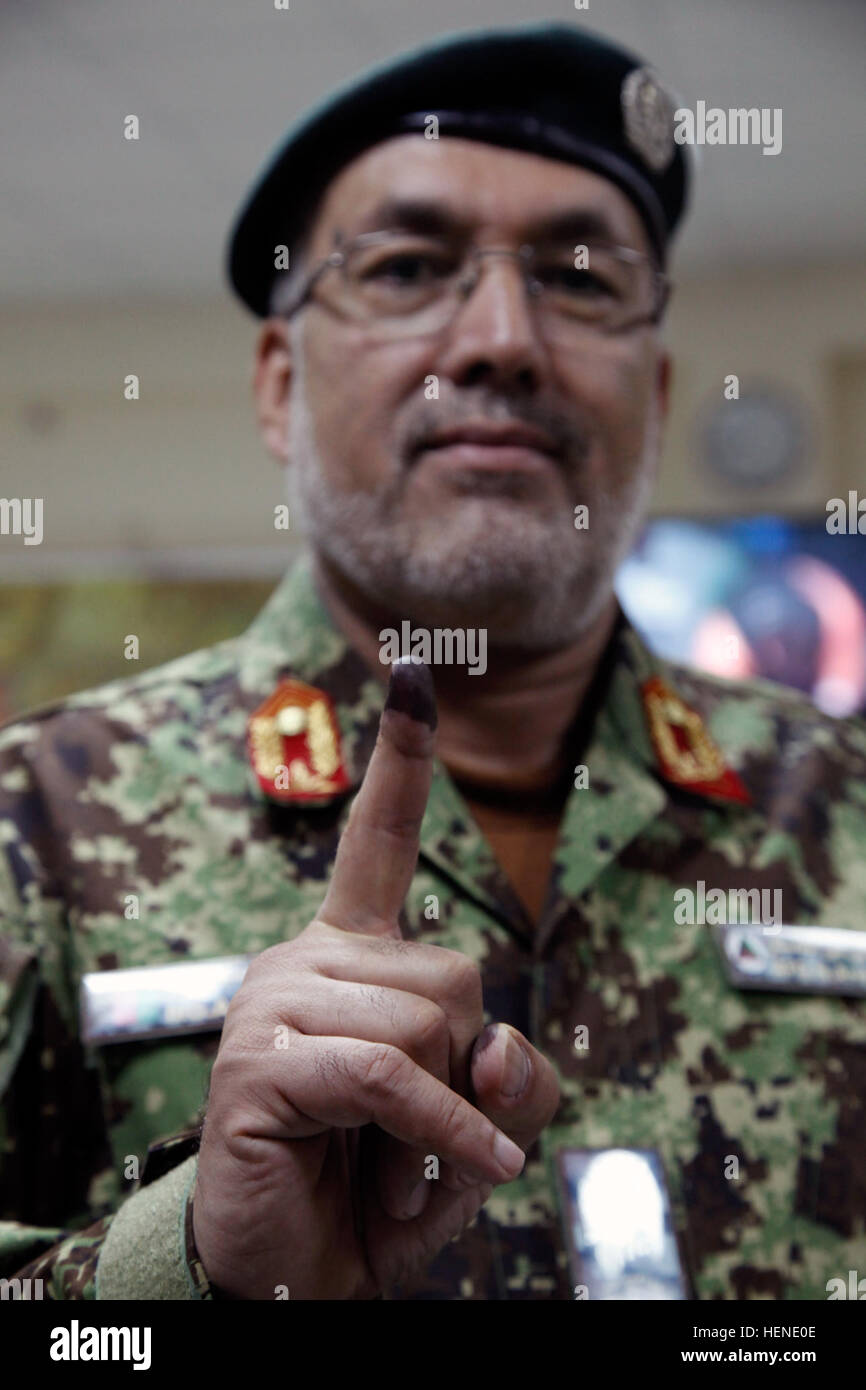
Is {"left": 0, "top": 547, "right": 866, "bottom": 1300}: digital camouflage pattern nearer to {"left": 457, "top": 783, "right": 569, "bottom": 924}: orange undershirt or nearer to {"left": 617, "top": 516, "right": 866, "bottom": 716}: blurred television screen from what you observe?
{"left": 457, "top": 783, "right": 569, "bottom": 924}: orange undershirt

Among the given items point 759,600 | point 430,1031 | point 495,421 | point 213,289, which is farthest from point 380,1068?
point 213,289

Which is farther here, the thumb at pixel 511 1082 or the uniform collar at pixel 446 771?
the uniform collar at pixel 446 771

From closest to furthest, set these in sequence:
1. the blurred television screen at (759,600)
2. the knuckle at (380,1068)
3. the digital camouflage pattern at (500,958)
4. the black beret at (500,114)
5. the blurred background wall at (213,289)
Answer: the knuckle at (380,1068) < the digital camouflage pattern at (500,958) < the black beret at (500,114) < the blurred background wall at (213,289) < the blurred television screen at (759,600)

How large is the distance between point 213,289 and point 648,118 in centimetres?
268

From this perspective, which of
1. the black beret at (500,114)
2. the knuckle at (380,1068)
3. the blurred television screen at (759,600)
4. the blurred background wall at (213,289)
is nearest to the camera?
the knuckle at (380,1068)

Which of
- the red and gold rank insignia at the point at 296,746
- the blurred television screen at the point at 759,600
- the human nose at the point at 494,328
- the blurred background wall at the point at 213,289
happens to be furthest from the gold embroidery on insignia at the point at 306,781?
the blurred television screen at the point at 759,600

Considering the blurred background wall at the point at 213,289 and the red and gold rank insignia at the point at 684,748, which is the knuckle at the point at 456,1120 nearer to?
the red and gold rank insignia at the point at 684,748

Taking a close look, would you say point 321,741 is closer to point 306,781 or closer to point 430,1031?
point 306,781

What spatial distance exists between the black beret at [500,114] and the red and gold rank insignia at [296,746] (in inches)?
12.2

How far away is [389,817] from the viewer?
43 cm

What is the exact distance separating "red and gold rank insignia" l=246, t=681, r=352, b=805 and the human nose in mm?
210

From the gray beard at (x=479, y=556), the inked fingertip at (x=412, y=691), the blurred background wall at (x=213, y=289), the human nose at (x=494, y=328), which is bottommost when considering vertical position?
the inked fingertip at (x=412, y=691)

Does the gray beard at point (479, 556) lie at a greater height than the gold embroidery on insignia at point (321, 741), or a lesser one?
greater

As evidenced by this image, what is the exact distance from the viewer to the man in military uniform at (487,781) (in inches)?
24.5
